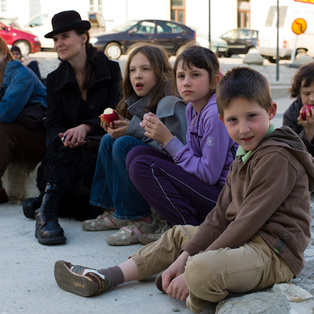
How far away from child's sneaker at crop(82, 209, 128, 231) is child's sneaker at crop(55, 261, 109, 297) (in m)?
1.02

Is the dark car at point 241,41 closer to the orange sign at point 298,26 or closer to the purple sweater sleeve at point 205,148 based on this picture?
the orange sign at point 298,26

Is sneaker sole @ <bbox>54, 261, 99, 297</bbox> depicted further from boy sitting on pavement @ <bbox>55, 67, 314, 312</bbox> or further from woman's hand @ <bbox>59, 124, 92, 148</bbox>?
woman's hand @ <bbox>59, 124, 92, 148</bbox>

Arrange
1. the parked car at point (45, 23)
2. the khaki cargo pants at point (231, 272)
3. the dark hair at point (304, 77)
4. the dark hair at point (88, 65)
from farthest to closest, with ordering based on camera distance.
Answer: the parked car at point (45, 23) < the dark hair at point (88, 65) < the dark hair at point (304, 77) < the khaki cargo pants at point (231, 272)

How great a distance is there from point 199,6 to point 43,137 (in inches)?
1074

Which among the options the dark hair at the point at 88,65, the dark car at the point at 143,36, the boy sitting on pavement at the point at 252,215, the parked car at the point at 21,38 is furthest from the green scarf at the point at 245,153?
the parked car at the point at 21,38

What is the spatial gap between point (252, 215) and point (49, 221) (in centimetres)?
173

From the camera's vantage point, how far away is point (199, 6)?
30.4m

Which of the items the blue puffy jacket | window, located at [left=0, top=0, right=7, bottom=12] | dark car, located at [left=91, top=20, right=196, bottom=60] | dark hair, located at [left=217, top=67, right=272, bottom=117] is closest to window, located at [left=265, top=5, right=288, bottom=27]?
dark car, located at [left=91, top=20, right=196, bottom=60]

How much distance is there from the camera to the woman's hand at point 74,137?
3863 mm

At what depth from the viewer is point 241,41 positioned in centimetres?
2386

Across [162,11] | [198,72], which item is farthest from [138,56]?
[162,11]

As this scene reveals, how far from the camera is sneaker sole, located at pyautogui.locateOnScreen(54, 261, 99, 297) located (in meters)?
2.60

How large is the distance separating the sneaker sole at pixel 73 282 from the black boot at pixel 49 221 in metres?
0.73

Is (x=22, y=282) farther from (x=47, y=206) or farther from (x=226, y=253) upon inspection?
(x=226, y=253)
